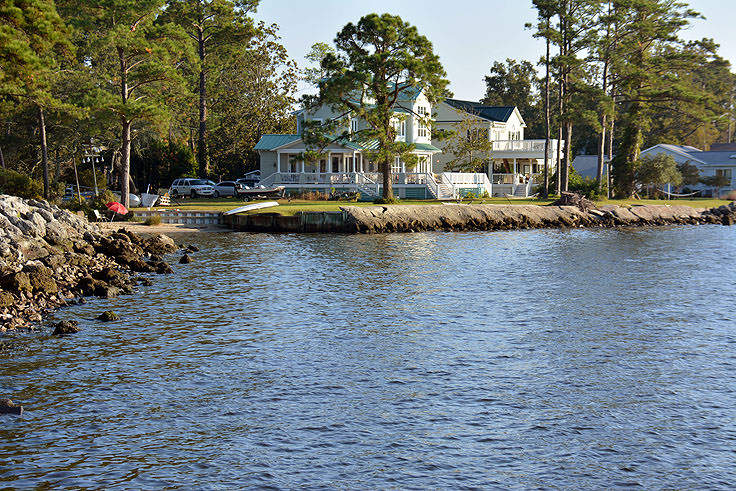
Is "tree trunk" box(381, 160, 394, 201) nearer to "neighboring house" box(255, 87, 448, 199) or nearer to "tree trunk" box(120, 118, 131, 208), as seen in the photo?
"neighboring house" box(255, 87, 448, 199)

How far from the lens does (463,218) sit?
5144 centimetres

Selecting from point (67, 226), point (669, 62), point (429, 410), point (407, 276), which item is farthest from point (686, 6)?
point (429, 410)

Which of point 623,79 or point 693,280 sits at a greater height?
point 623,79

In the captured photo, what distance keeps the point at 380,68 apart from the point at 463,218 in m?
12.4

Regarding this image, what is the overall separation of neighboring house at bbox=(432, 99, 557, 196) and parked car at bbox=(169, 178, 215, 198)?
835 inches

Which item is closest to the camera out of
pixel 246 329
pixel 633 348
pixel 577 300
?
pixel 633 348

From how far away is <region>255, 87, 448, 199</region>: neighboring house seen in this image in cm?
6250

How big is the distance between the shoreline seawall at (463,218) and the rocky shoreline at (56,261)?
42.6 ft

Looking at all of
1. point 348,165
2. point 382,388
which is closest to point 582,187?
point 348,165

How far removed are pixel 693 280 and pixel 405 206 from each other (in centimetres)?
2478

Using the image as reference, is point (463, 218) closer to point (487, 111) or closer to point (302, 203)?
point (302, 203)

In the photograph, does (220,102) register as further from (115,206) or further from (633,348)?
(633,348)

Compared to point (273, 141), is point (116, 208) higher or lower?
lower

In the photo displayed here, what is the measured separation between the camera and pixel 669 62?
64.6 metres
